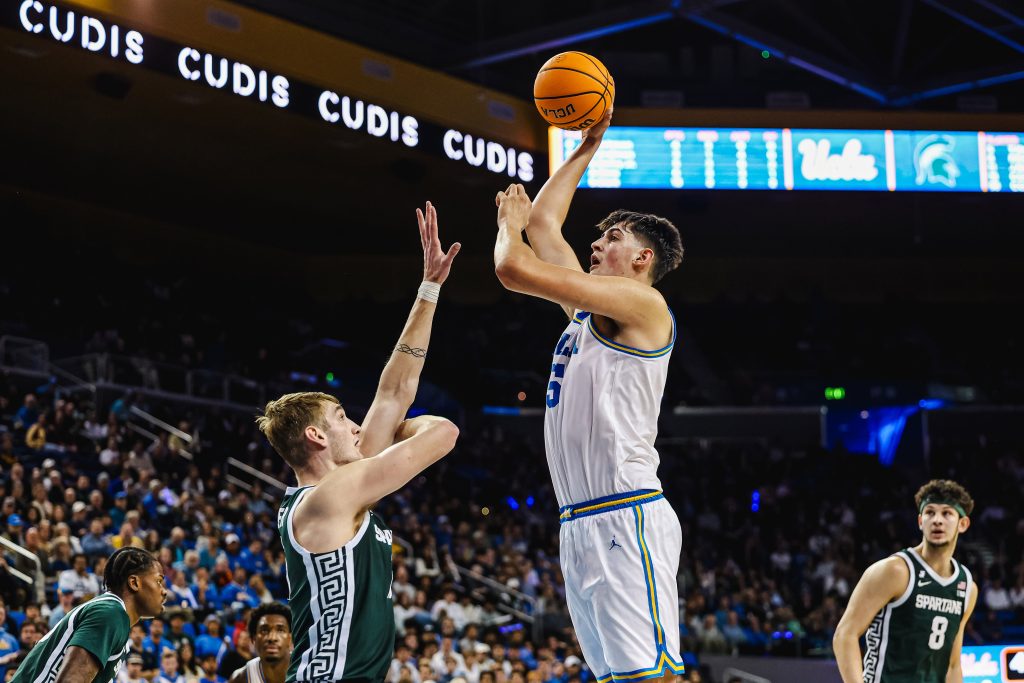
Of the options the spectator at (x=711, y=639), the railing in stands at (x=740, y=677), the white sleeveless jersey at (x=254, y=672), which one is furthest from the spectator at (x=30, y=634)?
the spectator at (x=711, y=639)

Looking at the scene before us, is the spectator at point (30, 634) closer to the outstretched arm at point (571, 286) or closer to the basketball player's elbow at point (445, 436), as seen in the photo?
the basketball player's elbow at point (445, 436)

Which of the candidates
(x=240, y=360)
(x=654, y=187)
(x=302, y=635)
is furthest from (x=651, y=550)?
(x=240, y=360)

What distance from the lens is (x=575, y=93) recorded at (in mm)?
5070

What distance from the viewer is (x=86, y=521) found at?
12.0 m

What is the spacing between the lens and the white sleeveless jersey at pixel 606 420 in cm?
440

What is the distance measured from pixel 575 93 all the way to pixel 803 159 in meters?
13.0

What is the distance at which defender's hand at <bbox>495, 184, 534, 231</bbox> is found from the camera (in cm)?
450

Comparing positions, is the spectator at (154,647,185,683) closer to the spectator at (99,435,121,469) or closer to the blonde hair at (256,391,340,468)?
the spectator at (99,435,121,469)

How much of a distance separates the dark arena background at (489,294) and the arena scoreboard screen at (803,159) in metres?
0.05

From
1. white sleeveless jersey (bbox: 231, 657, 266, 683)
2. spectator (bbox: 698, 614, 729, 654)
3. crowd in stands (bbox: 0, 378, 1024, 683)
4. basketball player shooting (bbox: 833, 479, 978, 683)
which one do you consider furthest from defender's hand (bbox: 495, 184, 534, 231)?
spectator (bbox: 698, 614, 729, 654)

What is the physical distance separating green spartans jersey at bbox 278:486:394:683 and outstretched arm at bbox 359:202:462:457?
0.65m

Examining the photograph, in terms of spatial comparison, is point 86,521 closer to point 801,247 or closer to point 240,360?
point 240,360

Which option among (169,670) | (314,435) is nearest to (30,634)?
(169,670)

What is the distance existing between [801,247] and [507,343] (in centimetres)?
603
